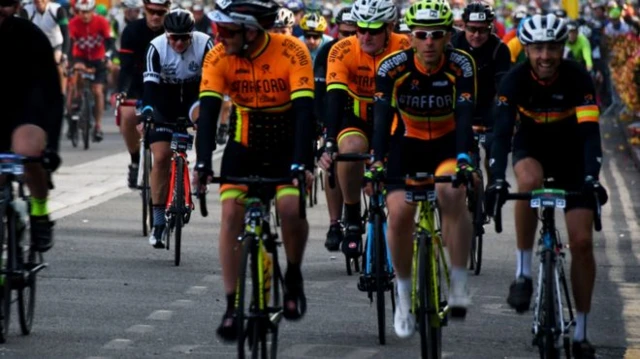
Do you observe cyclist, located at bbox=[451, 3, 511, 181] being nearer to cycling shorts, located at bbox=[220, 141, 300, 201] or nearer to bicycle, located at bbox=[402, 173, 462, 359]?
bicycle, located at bbox=[402, 173, 462, 359]

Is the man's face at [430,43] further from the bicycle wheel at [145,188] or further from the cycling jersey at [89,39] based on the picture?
the cycling jersey at [89,39]

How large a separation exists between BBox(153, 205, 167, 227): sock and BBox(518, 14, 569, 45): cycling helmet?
5.58 metres

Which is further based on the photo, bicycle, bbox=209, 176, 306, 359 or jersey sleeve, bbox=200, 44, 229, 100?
jersey sleeve, bbox=200, 44, 229, 100

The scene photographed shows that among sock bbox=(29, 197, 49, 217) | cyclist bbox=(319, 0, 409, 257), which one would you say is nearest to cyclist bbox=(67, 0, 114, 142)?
cyclist bbox=(319, 0, 409, 257)

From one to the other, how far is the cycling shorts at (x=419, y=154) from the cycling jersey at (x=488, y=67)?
4227 mm

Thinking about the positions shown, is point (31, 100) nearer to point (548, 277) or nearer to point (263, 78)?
point (263, 78)

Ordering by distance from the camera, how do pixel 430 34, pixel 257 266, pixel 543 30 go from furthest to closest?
pixel 430 34 < pixel 543 30 < pixel 257 266

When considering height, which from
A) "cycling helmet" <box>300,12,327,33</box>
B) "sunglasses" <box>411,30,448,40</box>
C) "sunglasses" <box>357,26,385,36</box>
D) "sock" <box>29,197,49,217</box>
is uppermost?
"sunglasses" <box>411,30,448,40</box>

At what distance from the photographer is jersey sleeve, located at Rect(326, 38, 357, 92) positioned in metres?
13.7

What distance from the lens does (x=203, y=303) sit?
41.2 feet

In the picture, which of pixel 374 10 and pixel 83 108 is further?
pixel 83 108

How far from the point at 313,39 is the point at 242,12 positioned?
1201 centimetres

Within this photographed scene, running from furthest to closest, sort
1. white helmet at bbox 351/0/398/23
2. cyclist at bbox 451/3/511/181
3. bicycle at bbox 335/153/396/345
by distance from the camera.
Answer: cyclist at bbox 451/3/511/181, white helmet at bbox 351/0/398/23, bicycle at bbox 335/153/396/345

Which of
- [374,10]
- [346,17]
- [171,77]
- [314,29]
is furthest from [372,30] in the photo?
[314,29]
